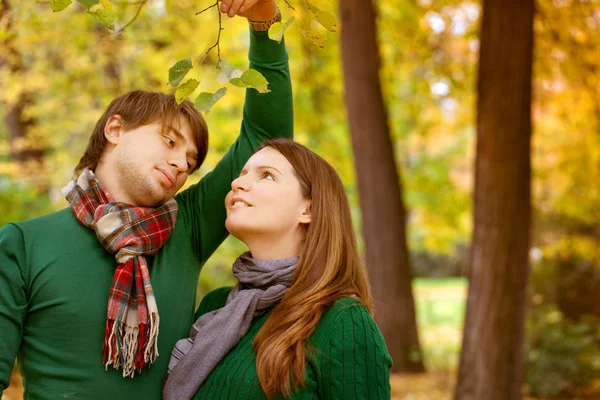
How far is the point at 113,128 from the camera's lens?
2545mm

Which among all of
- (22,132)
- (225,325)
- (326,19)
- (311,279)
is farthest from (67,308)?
(22,132)

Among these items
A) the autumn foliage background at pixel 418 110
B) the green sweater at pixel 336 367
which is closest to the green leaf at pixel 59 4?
the green sweater at pixel 336 367

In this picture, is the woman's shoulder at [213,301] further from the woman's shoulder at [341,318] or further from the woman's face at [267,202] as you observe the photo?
the woman's shoulder at [341,318]

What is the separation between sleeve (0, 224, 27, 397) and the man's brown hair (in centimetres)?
45

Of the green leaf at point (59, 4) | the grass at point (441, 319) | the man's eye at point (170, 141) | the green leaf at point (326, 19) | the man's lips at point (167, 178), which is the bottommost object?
the grass at point (441, 319)

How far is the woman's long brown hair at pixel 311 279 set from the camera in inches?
86.3

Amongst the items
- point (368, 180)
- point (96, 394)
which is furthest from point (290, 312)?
point (368, 180)

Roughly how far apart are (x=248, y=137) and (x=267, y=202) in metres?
0.41

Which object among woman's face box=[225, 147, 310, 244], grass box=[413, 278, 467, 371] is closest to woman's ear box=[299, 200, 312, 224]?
woman's face box=[225, 147, 310, 244]

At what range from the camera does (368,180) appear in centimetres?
804

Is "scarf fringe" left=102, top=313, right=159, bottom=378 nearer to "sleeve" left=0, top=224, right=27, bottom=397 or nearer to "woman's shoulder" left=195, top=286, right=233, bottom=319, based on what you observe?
"sleeve" left=0, top=224, right=27, bottom=397

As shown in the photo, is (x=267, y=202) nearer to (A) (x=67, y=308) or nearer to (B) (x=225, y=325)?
(B) (x=225, y=325)

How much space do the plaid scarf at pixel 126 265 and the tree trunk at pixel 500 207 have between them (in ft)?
12.2

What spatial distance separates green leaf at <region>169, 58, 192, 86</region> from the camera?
2.00m
